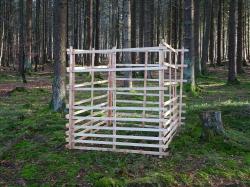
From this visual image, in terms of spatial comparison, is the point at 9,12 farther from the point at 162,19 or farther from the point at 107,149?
the point at 107,149

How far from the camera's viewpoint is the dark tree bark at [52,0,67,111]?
14.0m

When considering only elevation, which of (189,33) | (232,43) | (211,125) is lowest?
(211,125)

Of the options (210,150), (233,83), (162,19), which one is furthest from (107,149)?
(162,19)

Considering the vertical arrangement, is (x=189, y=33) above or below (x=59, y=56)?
above

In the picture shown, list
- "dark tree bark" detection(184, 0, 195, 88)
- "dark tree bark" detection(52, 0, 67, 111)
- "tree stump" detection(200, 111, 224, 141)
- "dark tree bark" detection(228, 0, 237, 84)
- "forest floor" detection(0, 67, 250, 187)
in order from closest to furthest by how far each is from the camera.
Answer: "forest floor" detection(0, 67, 250, 187) < "tree stump" detection(200, 111, 224, 141) < "dark tree bark" detection(52, 0, 67, 111) < "dark tree bark" detection(184, 0, 195, 88) < "dark tree bark" detection(228, 0, 237, 84)

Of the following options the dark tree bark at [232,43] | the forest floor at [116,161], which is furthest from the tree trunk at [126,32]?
the forest floor at [116,161]

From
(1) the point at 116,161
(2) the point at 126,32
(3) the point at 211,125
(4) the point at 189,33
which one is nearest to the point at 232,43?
(4) the point at 189,33

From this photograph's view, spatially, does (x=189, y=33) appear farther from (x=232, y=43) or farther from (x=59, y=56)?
(x=59, y=56)

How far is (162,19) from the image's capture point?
188 feet

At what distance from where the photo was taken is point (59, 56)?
1398cm

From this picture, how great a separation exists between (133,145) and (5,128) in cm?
468

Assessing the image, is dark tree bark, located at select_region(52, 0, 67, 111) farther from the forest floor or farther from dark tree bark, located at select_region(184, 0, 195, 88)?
dark tree bark, located at select_region(184, 0, 195, 88)

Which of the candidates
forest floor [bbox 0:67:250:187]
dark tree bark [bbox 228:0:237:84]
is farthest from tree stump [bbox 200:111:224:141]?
dark tree bark [bbox 228:0:237:84]

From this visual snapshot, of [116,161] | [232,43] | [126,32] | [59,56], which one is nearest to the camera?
[116,161]
